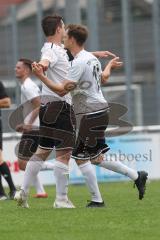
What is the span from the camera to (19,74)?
13.2m

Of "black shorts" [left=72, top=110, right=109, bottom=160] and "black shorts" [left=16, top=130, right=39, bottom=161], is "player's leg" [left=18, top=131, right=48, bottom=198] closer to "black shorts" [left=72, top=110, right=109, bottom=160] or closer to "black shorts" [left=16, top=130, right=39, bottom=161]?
"black shorts" [left=16, top=130, right=39, bottom=161]

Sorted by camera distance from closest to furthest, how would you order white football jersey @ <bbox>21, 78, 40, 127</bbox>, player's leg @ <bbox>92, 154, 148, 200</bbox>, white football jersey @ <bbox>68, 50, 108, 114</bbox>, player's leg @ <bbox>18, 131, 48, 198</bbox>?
white football jersey @ <bbox>68, 50, 108, 114</bbox>, player's leg @ <bbox>92, 154, 148, 200</bbox>, player's leg @ <bbox>18, 131, 48, 198</bbox>, white football jersey @ <bbox>21, 78, 40, 127</bbox>

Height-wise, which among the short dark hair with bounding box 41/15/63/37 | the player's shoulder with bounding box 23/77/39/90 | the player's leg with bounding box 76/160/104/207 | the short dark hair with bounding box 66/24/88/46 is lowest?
the player's leg with bounding box 76/160/104/207

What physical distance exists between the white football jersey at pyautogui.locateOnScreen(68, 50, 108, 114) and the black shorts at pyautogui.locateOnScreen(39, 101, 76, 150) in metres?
0.18

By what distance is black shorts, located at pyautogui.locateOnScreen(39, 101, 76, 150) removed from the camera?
9.58 metres

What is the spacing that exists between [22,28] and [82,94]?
8.66m

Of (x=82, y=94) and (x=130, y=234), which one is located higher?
(x=82, y=94)

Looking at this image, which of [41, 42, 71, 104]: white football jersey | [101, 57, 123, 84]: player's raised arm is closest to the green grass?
[41, 42, 71, 104]: white football jersey

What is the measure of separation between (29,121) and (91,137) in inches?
135

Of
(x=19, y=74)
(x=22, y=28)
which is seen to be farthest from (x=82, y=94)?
(x=22, y=28)

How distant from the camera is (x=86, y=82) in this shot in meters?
9.69

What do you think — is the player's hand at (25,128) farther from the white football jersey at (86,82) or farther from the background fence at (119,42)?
the background fence at (119,42)

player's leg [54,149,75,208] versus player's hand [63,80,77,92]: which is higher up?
player's hand [63,80,77,92]

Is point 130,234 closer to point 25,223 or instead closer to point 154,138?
point 25,223
